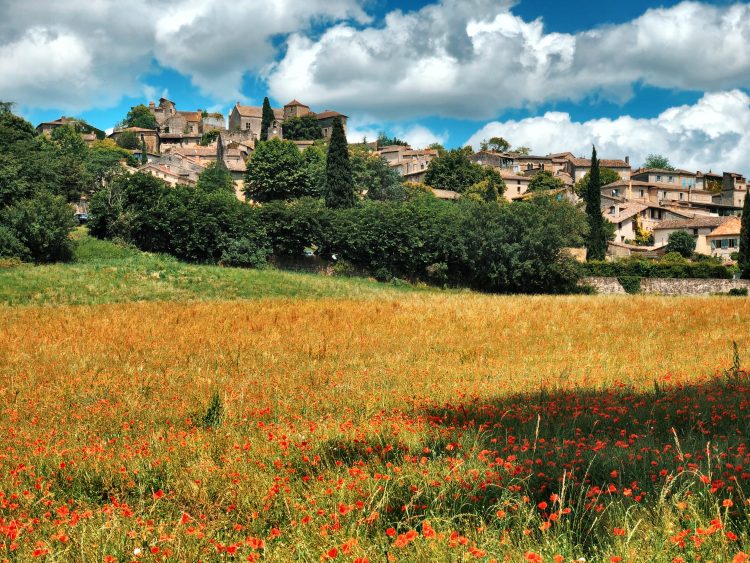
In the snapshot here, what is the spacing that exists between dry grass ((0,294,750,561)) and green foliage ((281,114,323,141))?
456ft

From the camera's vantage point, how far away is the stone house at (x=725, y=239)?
252 feet

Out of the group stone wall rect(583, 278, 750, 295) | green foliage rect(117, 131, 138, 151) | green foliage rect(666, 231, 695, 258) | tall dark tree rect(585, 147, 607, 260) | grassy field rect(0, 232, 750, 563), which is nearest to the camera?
grassy field rect(0, 232, 750, 563)

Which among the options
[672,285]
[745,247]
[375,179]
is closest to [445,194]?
[375,179]

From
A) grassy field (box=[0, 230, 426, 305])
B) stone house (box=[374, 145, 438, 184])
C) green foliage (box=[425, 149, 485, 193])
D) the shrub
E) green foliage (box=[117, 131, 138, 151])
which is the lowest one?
grassy field (box=[0, 230, 426, 305])

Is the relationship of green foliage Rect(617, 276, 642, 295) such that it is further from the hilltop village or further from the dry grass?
the dry grass

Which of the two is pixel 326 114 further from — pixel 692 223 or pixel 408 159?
pixel 692 223

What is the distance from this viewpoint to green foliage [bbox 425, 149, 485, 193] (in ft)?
374

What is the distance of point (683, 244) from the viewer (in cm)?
7756

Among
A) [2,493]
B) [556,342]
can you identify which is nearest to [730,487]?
[2,493]

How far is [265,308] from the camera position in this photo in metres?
25.3

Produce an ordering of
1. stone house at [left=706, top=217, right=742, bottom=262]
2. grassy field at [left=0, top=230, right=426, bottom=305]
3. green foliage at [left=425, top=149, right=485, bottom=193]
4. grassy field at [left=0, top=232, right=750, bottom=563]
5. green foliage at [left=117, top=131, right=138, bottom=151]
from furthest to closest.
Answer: green foliage at [left=117, top=131, right=138, bottom=151]
green foliage at [left=425, top=149, right=485, bottom=193]
stone house at [left=706, top=217, right=742, bottom=262]
grassy field at [left=0, top=230, right=426, bottom=305]
grassy field at [left=0, top=232, right=750, bottom=563]

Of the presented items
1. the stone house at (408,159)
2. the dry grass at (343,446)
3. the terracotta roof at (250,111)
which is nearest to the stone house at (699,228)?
the stone house at (408,159)

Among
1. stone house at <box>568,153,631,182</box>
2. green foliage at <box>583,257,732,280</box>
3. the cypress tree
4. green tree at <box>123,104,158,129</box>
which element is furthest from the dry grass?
green tree at <box>123,104,158,129</box>

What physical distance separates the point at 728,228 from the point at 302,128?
10104 centimetres
